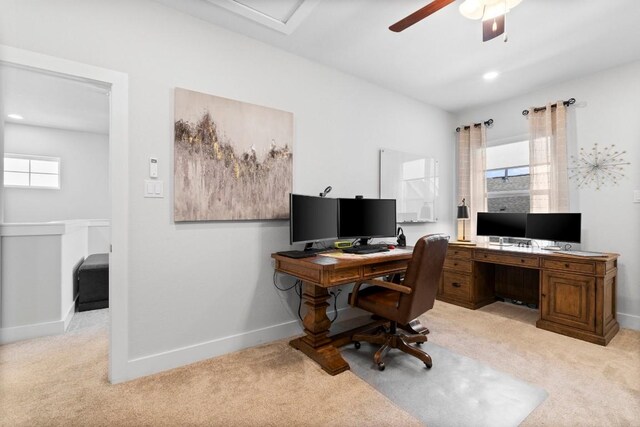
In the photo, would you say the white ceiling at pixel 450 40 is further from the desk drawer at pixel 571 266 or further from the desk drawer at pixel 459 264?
the desk drawer at pixel 459 264

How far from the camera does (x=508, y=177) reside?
3.89m

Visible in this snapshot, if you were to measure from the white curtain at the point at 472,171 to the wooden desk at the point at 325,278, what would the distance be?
197 cm

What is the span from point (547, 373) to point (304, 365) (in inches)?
67.8

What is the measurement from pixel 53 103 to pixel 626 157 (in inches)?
265

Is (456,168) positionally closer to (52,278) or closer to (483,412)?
(483,412)

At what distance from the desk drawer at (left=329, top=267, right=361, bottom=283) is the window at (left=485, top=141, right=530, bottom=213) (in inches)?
Result: 108

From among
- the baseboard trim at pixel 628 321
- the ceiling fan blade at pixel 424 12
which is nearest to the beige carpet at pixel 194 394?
the ceiling fan blade at pixel 424 12

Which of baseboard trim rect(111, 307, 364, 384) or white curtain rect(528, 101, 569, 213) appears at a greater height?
white curtain rect(528, 101, 569, 213)

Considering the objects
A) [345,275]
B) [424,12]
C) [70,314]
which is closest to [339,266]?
[345,275]

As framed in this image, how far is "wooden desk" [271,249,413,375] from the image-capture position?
2102 millimetres

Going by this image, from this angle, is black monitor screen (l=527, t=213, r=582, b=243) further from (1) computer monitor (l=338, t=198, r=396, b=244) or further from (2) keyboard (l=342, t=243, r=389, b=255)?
(2) keyboard (l=342, t=243, r=389, b=255)

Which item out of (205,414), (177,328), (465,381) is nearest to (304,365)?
(205,414)

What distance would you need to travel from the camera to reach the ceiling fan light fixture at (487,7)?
67.9 inches

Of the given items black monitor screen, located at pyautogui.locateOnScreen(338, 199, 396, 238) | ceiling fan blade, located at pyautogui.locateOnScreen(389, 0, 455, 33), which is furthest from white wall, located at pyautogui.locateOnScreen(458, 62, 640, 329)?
ceiling fan blade, located at pyautogui.locateOnScreen(389, 0, 455, 33)
